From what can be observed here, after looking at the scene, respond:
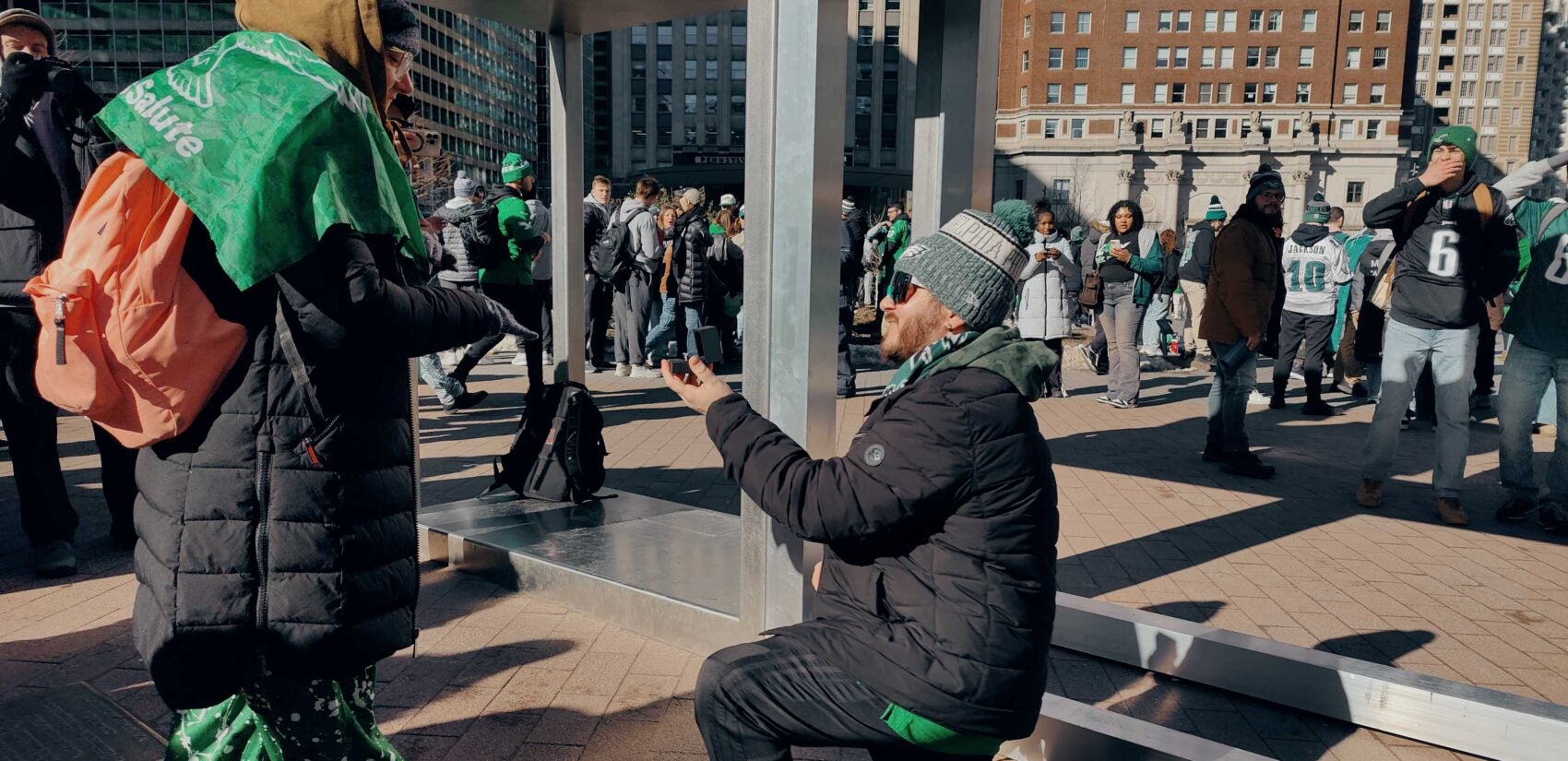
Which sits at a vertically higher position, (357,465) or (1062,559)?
(357,465)

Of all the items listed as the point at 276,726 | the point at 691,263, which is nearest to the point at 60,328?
the point at 276,726

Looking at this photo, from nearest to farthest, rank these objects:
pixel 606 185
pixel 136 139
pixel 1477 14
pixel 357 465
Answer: pixel 136 139 → pixel 357 465 → pixel 606 185 → pixel 1477 14

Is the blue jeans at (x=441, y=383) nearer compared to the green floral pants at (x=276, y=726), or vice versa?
the green floral pants at (x=276, y=726)

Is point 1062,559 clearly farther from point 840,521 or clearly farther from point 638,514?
point 840,521

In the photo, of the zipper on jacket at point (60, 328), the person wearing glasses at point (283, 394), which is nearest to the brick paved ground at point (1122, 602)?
the person wearing glasses at point (283, 394)

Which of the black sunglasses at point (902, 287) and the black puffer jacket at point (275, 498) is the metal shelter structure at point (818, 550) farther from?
the black puffer jacket at point (275, 498)

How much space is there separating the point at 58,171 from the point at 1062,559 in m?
4.76

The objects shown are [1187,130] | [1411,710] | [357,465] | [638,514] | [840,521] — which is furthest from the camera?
[1187,130]

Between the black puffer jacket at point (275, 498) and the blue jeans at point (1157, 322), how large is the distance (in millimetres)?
13226

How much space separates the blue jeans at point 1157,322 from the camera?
14086mm

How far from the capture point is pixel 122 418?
180 centimetres

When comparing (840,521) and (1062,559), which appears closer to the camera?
(840,521)

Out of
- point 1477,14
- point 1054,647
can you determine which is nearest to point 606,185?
point 1054,647

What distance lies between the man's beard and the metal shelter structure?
2.84 ft
